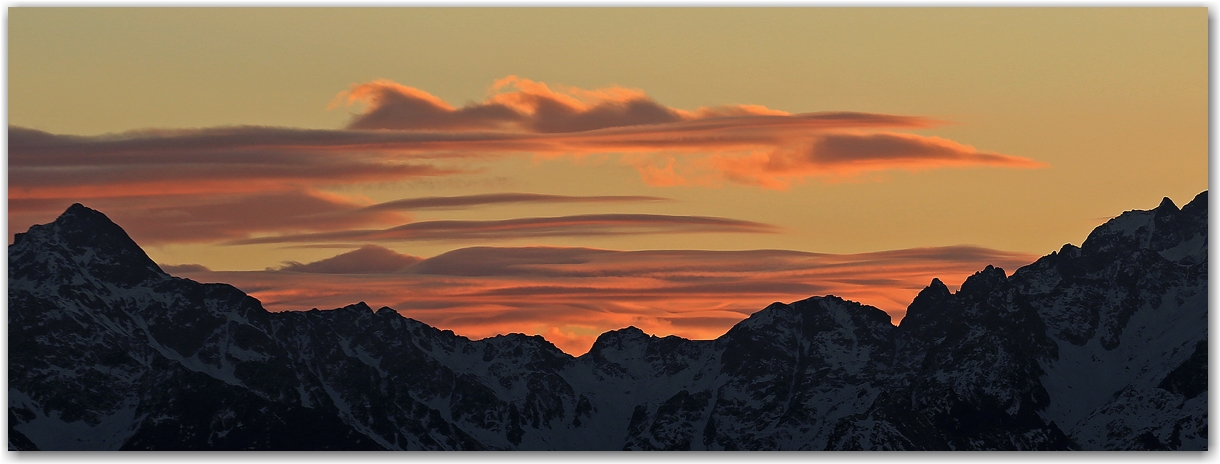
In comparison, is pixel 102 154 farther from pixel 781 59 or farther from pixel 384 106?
pixel 781 59

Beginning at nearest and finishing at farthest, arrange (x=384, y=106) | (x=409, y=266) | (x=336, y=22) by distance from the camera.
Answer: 1. (x=336, y=22)
2. (x=384, y=106)
3. (x=409, y=266)

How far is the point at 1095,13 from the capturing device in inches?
4151

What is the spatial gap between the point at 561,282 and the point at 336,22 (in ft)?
99.4

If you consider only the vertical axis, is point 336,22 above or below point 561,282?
above

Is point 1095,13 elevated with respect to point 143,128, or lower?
elevated

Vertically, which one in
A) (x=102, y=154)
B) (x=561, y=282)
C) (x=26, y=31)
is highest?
(x=26, y=31)

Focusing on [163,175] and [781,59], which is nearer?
[781,59]

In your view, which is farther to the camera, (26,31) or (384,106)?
(384,106)

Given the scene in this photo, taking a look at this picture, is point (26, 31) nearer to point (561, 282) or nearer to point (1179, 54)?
point (561, 282)

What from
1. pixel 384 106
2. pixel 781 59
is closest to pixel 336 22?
pixel 384 106

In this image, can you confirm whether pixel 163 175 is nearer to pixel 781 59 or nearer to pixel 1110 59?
pixel 781 59

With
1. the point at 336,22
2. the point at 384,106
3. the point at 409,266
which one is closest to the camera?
the point at 336,22

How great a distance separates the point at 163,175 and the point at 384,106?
655 inches

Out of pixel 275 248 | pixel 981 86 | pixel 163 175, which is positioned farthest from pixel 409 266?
pixel 981 86
